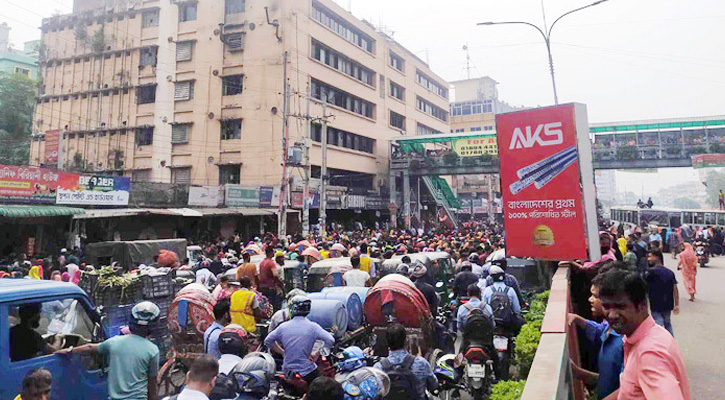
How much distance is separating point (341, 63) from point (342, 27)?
3335mm

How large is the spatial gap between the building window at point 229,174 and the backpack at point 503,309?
2716 centimetres

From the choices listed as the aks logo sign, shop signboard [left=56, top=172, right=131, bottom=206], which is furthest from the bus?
shop signboard [left=56, top=172, right=131, bottom=206]

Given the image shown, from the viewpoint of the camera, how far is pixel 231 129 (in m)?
31.2

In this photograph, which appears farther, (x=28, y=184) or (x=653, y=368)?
(x=28, y=184)

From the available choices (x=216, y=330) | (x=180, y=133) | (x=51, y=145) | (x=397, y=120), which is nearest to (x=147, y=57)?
(x=180, y=133)

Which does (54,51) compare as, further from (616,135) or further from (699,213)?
(699,213)

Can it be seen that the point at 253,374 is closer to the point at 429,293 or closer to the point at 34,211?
the point at 429,293

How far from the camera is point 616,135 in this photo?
1219 inches

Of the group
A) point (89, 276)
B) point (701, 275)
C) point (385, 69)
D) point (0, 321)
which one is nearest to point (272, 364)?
point (0, 321)

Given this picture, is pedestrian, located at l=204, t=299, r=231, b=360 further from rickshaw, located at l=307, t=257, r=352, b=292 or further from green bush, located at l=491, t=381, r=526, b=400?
rickshaw, located at l=307, t=257, r=352, b=292

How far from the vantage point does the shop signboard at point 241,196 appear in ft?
82.5

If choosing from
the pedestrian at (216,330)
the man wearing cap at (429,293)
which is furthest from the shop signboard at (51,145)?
the man wearing cap at (429,293)

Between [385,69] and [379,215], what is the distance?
1509 cm

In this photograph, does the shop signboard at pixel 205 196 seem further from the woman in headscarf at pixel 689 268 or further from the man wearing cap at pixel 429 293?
the woman in headscarf at pixel 689 268
